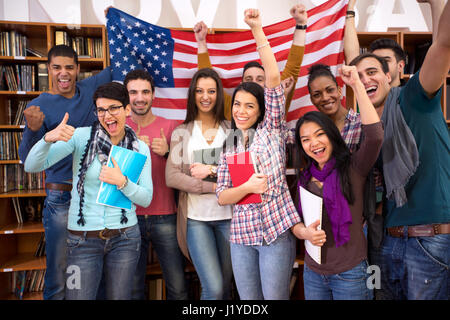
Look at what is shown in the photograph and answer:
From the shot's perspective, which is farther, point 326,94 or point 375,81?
point 326,94

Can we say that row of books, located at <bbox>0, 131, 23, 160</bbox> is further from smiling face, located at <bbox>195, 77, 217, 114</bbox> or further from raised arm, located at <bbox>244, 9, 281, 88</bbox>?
raised arm, located at <bbox>244, 9, 281, 88</bbox>

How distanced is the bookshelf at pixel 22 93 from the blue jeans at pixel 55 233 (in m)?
0.79

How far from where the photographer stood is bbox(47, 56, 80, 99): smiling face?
8.17 ft

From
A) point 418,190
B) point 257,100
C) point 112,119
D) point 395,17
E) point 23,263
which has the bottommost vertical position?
point 23,263

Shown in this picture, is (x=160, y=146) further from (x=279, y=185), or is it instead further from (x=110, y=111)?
(x=279, y=185)

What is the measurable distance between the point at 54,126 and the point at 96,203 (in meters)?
1.04

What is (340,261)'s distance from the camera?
1529mm

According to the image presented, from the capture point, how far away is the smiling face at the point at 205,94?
2.23 meters

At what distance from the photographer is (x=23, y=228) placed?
312cm

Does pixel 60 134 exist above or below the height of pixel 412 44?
below

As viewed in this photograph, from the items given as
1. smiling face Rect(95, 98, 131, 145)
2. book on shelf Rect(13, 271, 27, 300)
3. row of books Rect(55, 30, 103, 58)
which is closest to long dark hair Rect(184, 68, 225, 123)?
smiling face Rect(95, 98, 131, 145)

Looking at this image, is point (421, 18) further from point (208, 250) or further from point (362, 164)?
point (208, 250)

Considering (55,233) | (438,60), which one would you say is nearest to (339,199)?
(438,60)

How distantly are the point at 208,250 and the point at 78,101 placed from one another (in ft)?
5.14
